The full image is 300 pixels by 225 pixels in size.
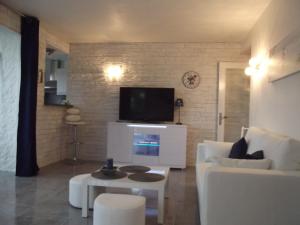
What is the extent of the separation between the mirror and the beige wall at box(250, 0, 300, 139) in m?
3.76

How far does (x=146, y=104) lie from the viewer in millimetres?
5312

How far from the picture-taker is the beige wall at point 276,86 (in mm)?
2495

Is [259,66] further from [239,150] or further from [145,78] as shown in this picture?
[145,78]

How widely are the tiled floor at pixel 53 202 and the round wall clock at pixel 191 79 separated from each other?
184 cm

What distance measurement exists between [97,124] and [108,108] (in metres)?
0.41

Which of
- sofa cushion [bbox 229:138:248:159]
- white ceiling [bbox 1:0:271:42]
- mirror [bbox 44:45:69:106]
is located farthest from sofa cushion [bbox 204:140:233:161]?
mirror [bbox 44:45:69:106]

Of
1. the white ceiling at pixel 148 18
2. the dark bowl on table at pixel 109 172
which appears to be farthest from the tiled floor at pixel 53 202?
the white ceiling at pixel 148 18

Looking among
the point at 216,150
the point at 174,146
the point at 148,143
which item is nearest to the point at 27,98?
the point at 148,143

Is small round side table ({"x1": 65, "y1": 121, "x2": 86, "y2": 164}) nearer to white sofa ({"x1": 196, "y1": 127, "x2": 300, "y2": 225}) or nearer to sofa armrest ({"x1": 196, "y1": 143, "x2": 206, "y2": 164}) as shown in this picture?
sofa armrest ({"x1": 196, "y1": 143, "x2": 206, "y2": 164})

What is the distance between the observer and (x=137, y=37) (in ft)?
17.0

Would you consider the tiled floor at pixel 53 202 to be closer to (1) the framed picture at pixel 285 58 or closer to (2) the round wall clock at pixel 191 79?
(1) the framed picture at pixel 285 58

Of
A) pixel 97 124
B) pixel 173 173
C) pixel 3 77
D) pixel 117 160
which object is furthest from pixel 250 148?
pixel 3 77

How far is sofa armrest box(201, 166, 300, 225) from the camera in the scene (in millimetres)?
1886

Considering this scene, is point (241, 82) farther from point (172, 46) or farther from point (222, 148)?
point (222, 148)
